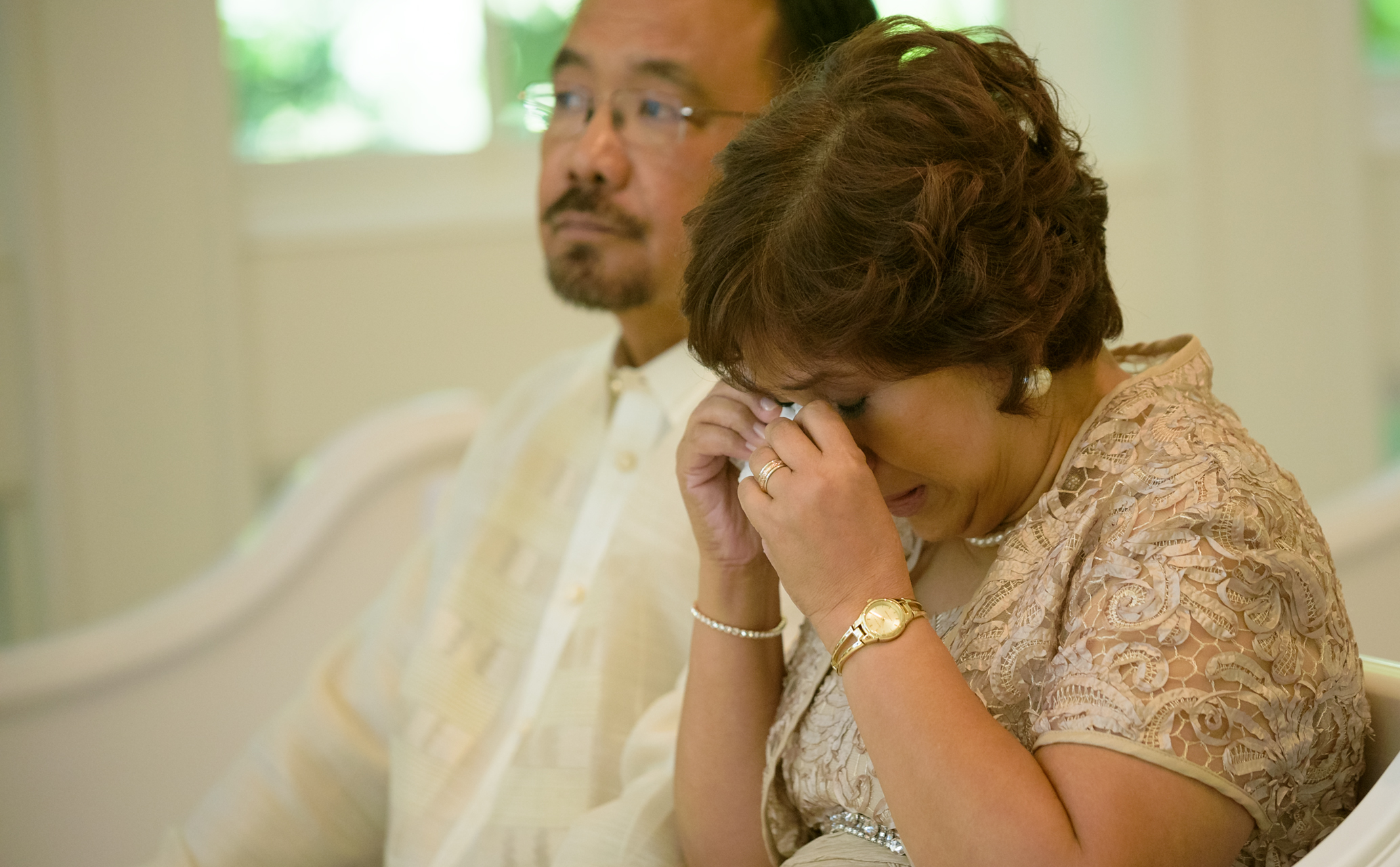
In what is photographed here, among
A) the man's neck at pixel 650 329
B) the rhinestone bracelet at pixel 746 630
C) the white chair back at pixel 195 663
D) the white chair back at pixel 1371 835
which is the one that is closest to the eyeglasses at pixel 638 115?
the man's neck at pixel 650 329

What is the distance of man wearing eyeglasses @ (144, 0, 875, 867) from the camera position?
1.48m

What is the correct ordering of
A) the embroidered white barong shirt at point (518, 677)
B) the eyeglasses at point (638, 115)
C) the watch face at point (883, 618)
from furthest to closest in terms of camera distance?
the eyeglasses at point (638, 115), the embroidered white barong shirt at point (518, 677), the watch face at point (883, 618)

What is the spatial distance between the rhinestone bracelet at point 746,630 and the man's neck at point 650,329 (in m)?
0.54

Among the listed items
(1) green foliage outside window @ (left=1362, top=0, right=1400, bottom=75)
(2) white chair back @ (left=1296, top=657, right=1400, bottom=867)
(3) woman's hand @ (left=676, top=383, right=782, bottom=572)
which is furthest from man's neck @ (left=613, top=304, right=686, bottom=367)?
(1) green foliage outside window @ (left=1362, top=0, right=1400, bottom=75)

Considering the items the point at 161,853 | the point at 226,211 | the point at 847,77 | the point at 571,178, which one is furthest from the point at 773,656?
the point at 226,211

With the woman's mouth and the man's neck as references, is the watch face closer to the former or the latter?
the woman's mouth

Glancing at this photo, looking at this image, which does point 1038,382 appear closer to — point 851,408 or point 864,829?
point 851,408

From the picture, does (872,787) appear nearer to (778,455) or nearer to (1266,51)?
(778,455)

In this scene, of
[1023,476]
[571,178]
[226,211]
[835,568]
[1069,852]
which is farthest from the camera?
A: [226,211]

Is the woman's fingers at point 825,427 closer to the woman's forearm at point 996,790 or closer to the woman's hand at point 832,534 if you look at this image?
the woman's hand at point 832,534

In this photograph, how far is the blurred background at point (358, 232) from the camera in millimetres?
3217

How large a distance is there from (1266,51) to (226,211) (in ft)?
9.06

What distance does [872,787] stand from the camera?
3.29ft

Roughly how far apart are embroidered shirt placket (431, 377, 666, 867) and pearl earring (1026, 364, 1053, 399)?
70 centimetres
